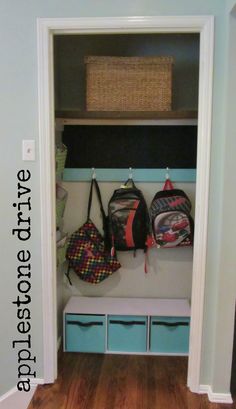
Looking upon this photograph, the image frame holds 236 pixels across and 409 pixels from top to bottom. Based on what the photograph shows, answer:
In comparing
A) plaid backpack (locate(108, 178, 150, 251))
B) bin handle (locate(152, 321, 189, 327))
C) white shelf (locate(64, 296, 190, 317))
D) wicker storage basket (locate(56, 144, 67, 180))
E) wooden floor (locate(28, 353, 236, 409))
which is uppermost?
wicker storage basket (locate(56, 144, 67, 180))

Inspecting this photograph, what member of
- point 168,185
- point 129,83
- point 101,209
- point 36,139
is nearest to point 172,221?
point 168,185

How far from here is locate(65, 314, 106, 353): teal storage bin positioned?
254 cm

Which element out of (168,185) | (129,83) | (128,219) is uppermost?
(129,83)

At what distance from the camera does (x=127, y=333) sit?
2559 mm

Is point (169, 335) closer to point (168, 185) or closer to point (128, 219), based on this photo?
point (128, 219)

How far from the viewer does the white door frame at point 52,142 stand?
75.8 inches

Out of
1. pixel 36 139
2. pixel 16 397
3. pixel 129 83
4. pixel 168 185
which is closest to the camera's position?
pixel 36 139

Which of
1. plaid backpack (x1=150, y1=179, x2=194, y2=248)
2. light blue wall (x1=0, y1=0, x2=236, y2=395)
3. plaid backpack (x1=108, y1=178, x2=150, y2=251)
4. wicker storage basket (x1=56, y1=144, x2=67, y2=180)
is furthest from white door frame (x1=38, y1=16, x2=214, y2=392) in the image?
plaid backpack (x1=108, y1=178, x2=150, y2=251)

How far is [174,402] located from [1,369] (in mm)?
1042

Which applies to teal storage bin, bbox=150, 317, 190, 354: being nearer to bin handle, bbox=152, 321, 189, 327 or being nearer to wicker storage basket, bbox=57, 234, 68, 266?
bin handle, bbox=152, 321, 189, 327

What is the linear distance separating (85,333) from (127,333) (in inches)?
11.4

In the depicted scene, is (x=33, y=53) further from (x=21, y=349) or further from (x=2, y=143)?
(x=21, y=349)

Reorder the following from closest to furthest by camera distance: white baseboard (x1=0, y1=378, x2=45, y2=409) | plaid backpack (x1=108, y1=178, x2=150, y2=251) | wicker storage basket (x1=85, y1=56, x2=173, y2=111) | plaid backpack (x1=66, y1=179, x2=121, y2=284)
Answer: white baseboard (x1=0, y1=378, x2=45, y2=409) < wicker storage basket (x1=85, y1=56, x2=173, y2=111) < plaid backpack (x1=108, y1=178, x2=150, y2=251) < plaid backpack (x1=66, y1=179, x2=121, y2=284)

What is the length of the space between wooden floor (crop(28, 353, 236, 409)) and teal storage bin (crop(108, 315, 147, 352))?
63 mm
